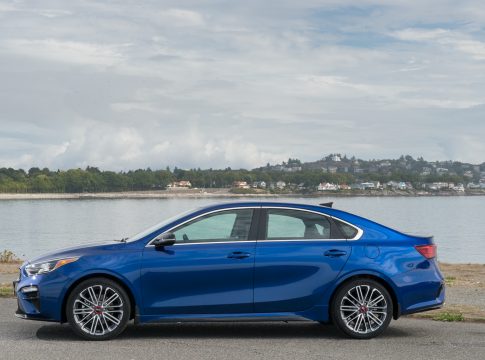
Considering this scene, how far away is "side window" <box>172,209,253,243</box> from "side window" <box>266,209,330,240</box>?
268 millimetres

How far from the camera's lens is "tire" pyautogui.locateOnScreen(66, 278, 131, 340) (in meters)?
9.60

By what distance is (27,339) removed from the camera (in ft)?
31.9

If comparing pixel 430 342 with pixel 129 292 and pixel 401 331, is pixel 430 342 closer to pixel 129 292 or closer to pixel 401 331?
pixel 401 331

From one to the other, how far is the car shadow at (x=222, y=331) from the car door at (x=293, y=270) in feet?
1.61

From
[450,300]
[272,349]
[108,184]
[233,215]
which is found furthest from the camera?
[108,184]

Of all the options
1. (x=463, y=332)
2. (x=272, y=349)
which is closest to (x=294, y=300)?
(x=272, y=349)

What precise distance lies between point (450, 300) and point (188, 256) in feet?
17.4

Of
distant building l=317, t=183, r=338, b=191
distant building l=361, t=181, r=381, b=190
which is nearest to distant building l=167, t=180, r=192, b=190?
distant building l=317, t=183, r=338, b=191

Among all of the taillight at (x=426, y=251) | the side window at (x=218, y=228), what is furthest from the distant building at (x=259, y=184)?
the side window at (x=218, y=228)

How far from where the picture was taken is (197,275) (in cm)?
967

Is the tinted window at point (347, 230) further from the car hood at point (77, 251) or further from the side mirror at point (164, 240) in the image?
the car hood at point (77, 251)

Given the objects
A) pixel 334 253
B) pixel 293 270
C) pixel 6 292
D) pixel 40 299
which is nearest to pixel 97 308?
pixel 40 299

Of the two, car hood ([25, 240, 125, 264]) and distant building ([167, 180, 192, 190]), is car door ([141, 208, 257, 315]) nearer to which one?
car hood ([25, 240, 125, 264])

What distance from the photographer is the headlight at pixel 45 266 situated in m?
9.66
